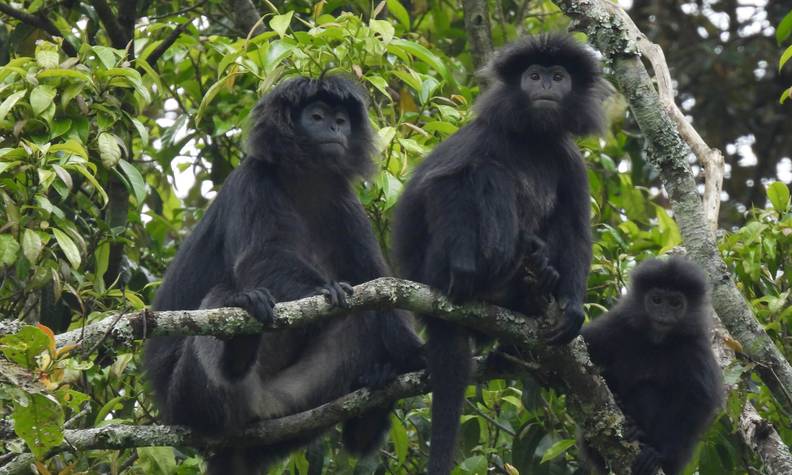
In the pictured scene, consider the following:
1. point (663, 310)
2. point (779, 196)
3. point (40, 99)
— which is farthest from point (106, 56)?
point (779, 196)

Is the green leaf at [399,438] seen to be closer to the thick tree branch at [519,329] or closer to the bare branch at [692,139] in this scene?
the thick tree branch at [519,329]

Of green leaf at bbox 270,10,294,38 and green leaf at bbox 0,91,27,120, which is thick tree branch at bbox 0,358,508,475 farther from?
green leaf at bbox 270,10,294,38

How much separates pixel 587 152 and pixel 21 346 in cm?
320

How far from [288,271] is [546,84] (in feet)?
3.97

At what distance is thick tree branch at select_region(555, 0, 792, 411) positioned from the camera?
3746mm

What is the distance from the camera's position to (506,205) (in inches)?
157

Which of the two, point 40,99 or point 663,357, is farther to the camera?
point 663,357

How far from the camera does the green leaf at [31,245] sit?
3.66 m

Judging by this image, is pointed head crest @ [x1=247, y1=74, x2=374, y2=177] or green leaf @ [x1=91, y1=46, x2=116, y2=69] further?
A: pointed head crest @ [x1=247, y1=74, x2=374, y2=177]

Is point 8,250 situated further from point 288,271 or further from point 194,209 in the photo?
point 194,209

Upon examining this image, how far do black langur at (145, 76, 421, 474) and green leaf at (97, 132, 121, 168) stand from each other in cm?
46

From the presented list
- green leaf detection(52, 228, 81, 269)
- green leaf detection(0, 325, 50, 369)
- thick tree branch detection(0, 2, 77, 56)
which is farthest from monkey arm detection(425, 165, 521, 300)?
thick tree branch detection(0, 2, 77, 56)

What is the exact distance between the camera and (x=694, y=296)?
4.60 m

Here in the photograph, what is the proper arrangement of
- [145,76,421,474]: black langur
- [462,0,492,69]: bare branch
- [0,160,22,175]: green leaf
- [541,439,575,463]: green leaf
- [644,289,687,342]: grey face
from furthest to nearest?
1. [462,0,492,69]: bare branch
2. [644,289,687,342]: grey face
3. [541,439,575,463]: green leaf
4. [145,76,421,474]: black langur
5. [0,160,22,175]: green leaf
